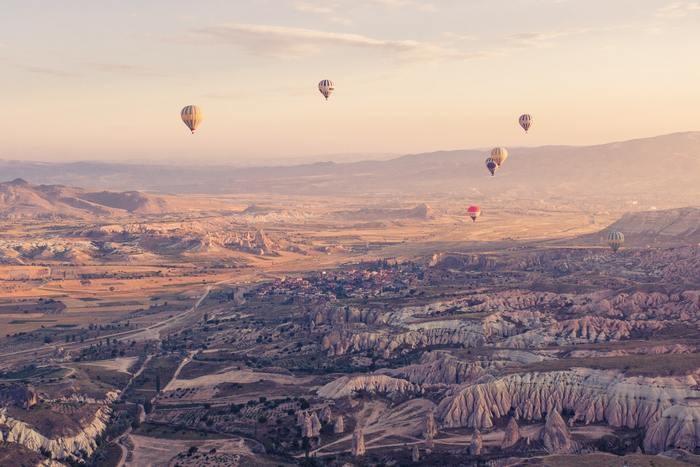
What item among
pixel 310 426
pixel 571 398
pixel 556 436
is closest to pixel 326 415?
pixel 310 426

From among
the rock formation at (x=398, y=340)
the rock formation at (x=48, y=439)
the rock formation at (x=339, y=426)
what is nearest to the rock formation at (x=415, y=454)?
the rock formation at (x=339, y=426)

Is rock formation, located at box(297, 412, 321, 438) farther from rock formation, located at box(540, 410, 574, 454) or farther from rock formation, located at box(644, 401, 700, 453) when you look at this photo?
rock formation, located at box(644, 401, 700, 453)

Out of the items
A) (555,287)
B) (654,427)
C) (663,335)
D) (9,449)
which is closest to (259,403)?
(9,449)

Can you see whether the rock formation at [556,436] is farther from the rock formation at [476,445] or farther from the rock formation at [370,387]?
the rock formation at [370,387]

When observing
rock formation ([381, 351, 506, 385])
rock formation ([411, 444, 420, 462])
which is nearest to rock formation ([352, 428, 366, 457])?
Result: rock formation ([411, 444, 420, 462])

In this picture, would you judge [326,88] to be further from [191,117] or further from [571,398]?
[571,398]

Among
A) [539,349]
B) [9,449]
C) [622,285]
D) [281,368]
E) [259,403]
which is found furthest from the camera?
[622,285]

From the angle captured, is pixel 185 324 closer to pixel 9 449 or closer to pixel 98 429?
pixel 98 429
